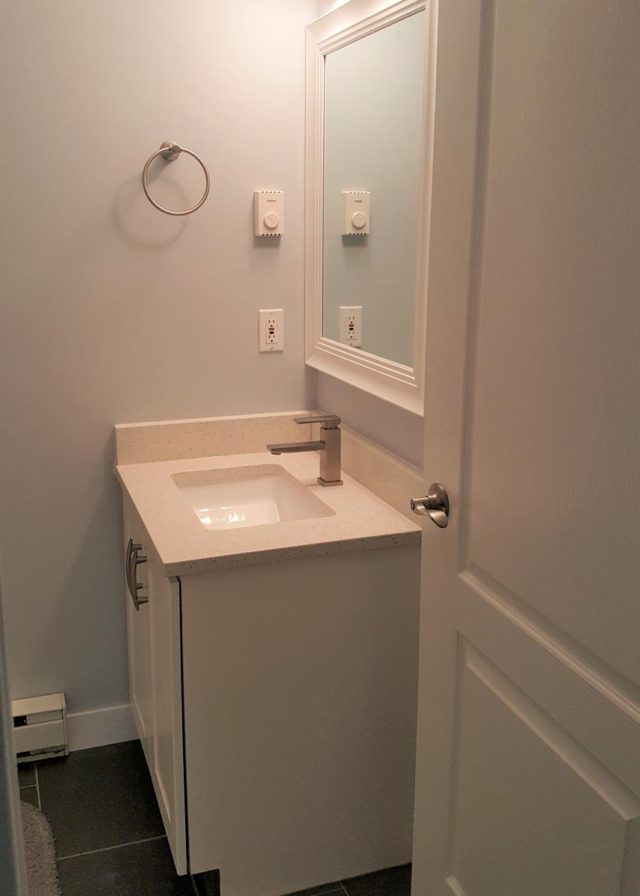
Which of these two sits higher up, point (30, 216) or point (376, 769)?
point (30, 216)

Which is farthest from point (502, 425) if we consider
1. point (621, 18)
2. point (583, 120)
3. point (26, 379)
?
point (26, 379)

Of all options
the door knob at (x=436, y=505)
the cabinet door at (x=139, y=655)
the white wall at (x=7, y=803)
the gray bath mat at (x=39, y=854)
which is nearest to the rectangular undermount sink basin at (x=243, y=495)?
the cabinet door at (x=139, y=655)

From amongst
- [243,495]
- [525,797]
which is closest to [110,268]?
[243,495]

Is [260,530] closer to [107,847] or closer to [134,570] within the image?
[134,570]

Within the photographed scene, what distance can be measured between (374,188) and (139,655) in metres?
1.24

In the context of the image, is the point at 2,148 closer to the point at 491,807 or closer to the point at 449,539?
the point at 449,539

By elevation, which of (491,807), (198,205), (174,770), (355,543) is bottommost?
(174,770)

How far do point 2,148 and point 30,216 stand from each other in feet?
0.52

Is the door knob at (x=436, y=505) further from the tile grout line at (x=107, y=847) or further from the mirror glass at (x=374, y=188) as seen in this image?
the tile grout line at (x=107, y=847)

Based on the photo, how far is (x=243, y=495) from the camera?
2.36 metres

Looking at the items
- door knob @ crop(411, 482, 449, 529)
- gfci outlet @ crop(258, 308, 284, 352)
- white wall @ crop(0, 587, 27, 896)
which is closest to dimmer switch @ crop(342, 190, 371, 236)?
gfci outlet @ crop(258, 308, 284, 352)

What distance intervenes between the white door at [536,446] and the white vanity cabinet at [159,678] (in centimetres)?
51

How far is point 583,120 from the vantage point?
1098mm

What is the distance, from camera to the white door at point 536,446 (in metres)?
1.08
